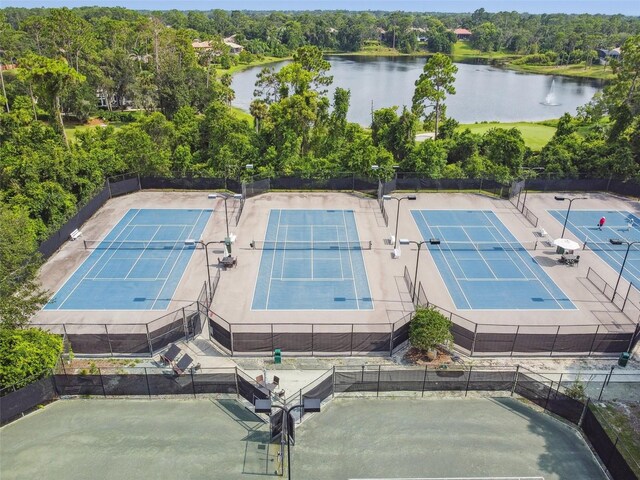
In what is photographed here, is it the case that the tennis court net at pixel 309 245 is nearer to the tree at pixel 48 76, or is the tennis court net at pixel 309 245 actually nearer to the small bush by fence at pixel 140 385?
the small bush by fence at pixel 140 385

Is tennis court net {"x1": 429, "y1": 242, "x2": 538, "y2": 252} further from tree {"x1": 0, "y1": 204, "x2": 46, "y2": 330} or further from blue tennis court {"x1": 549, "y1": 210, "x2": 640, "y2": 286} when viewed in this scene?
tree {"x1": 0, "y1": 204, "x2": 46, "y2": 330}

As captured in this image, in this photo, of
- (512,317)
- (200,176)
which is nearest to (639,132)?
(512,317)

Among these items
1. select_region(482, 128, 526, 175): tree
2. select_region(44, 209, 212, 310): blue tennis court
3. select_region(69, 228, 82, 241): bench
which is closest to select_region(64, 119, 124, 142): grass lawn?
select_region(44, 209, 212, 310): blue tennis court

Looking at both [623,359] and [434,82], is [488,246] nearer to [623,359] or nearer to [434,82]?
[623,359]

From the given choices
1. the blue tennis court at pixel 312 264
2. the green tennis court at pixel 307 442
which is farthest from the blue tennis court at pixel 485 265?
the green tennis court at pixel 307 442

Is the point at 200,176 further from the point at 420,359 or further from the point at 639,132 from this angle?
the point at 639,132
